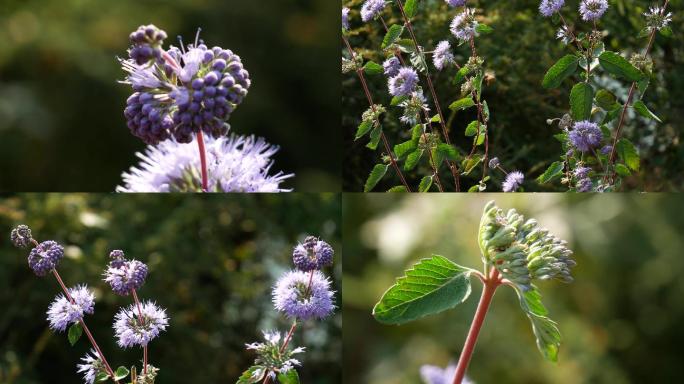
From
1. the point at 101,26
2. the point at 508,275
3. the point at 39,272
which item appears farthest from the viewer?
the point at 101,26

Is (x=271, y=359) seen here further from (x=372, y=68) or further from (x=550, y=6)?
(x=550, y=6)

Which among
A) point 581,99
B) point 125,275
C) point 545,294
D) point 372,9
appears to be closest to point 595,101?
point 581,99

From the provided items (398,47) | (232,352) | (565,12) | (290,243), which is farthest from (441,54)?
(232,352)

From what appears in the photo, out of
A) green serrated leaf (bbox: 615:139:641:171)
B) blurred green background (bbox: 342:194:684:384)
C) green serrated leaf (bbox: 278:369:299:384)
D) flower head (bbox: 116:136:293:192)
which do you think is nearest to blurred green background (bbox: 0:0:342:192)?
blurred green background (bbox: 342:194:684:384)

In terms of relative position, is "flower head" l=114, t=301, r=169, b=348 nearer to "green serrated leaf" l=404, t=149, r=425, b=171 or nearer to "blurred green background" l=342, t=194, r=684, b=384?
"green serrated leaf" l=404, t=149, r=425, b=171

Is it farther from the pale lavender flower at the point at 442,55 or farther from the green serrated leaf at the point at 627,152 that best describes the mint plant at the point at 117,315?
the green serrated leaf at the point at 627,152

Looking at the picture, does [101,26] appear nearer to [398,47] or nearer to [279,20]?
[279,20]

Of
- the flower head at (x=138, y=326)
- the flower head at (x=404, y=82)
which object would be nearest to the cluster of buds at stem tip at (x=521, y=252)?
the flower head at (x=138, y=326)
